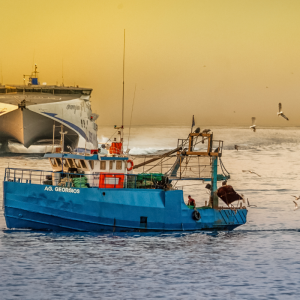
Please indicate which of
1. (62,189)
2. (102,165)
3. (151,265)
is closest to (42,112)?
(102,165)

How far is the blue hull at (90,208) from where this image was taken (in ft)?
88.0

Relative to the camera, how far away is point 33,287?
2008cm

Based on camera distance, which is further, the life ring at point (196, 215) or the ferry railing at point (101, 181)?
the life ring at point (196, 215)

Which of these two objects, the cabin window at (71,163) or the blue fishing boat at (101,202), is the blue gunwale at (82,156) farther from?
the cabin window at (71,163)

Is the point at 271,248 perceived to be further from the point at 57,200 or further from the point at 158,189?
the point at 57,200

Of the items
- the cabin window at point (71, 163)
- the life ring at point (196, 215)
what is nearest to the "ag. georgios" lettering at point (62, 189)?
the cabin window at point (71, 163)

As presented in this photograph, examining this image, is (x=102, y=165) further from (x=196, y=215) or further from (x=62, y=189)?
(x=196, y=215)

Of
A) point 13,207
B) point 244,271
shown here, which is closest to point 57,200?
point 13,207

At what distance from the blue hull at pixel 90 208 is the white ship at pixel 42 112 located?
171 ft

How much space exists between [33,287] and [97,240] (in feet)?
21.3

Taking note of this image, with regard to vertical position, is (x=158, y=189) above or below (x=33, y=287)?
above

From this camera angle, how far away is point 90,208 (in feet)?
87.8

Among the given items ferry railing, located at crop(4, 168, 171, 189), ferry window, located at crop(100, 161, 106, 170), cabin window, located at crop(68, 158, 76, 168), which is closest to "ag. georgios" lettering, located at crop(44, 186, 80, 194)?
ferry railing, located at crop(4, 168, 171, 189)

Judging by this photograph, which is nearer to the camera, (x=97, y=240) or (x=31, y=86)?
(x=97, y=240)
